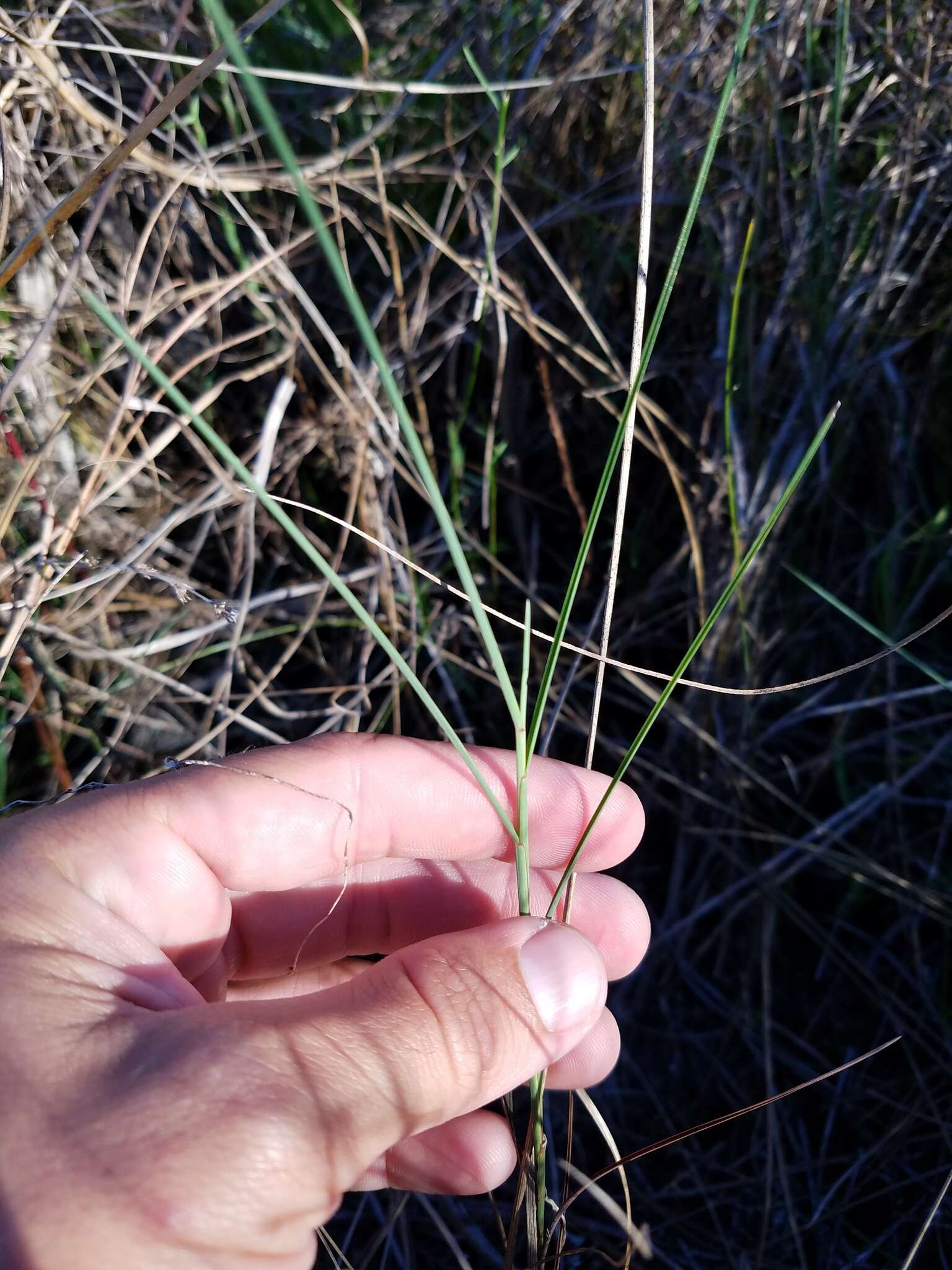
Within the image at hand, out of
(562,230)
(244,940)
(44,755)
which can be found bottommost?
(244,940)

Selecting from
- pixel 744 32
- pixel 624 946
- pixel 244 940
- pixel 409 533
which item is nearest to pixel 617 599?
pixel 409 533

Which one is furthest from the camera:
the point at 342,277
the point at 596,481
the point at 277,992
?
the point at 596,481

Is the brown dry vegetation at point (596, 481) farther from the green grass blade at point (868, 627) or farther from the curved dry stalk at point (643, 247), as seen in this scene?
the curved dry stalk at point (643, 247)

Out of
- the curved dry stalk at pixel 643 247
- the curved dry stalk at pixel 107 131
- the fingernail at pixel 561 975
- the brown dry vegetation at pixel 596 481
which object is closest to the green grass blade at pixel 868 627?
the brown dry vegetation at pixel 596 481

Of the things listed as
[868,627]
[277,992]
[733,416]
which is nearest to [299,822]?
[277,992]

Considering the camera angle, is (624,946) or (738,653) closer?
(624,946)

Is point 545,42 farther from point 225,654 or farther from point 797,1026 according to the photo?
point 797,1026

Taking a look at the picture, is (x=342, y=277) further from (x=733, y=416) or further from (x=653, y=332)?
(x=733, y=416)

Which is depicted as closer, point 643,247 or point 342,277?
point 342,277
